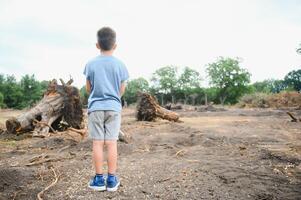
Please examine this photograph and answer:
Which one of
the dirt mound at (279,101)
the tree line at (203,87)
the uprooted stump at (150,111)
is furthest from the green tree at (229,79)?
the uprooted stump at (150,111)

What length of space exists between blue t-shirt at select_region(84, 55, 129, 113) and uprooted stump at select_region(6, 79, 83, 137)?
6477 millimetres

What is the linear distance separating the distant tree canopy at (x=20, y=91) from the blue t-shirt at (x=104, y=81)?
5400cm

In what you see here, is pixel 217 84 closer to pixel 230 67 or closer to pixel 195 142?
pixel 230 67

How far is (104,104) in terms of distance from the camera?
404 cm

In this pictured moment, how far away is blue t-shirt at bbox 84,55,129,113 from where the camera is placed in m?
4.05

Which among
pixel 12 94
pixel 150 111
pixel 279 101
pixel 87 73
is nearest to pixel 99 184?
pixel 87 73

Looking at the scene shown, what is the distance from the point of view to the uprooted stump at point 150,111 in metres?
15.5

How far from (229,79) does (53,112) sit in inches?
2868

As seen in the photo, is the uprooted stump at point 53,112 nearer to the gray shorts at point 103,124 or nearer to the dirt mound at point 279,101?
the gray shorts at point 103,124

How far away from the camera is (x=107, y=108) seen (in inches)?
159

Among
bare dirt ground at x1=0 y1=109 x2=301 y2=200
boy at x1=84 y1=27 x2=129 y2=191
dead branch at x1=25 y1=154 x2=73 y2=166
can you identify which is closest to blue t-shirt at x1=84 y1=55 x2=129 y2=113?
boy at x1=84 y1=27 x2=129 y2=191

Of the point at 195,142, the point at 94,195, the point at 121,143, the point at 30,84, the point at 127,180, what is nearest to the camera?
the point at 94,195

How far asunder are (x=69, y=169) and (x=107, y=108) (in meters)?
1.66

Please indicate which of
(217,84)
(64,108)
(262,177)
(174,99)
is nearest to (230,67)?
(217,84)
